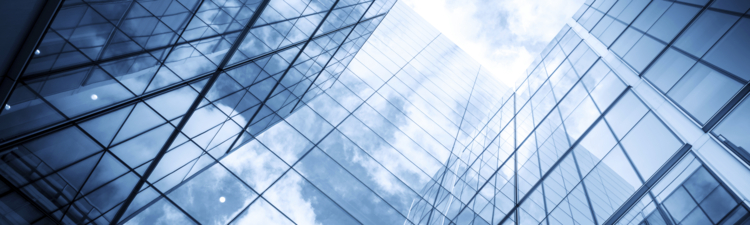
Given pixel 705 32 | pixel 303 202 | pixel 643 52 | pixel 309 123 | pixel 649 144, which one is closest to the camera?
pixel 705 32

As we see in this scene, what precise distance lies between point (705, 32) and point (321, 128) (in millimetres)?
11447

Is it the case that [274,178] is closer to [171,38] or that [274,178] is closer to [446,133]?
[171,38]

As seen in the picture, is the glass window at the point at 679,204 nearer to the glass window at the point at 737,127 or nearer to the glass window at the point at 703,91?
the glass window at the point at 737,127

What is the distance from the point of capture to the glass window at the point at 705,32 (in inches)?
300

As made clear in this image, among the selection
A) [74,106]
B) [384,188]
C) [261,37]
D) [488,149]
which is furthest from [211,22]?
[488,149]

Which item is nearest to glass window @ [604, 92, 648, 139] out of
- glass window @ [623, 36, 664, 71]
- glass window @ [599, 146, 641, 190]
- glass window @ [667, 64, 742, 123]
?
glass window @ [599, 146, 641, 190]

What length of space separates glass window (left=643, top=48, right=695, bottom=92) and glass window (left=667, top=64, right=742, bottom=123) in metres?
0.28

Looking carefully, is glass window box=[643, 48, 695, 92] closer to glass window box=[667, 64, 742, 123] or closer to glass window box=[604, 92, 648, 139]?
glass window box=[667, 64, 742, 123]

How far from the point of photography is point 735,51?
693 cm

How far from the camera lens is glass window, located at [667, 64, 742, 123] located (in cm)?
684

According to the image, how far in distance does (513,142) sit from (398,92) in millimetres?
6471

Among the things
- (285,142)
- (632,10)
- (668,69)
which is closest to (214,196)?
(285,142)

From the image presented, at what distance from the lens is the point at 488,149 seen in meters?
18.1

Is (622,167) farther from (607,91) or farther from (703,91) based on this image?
(607,91)
